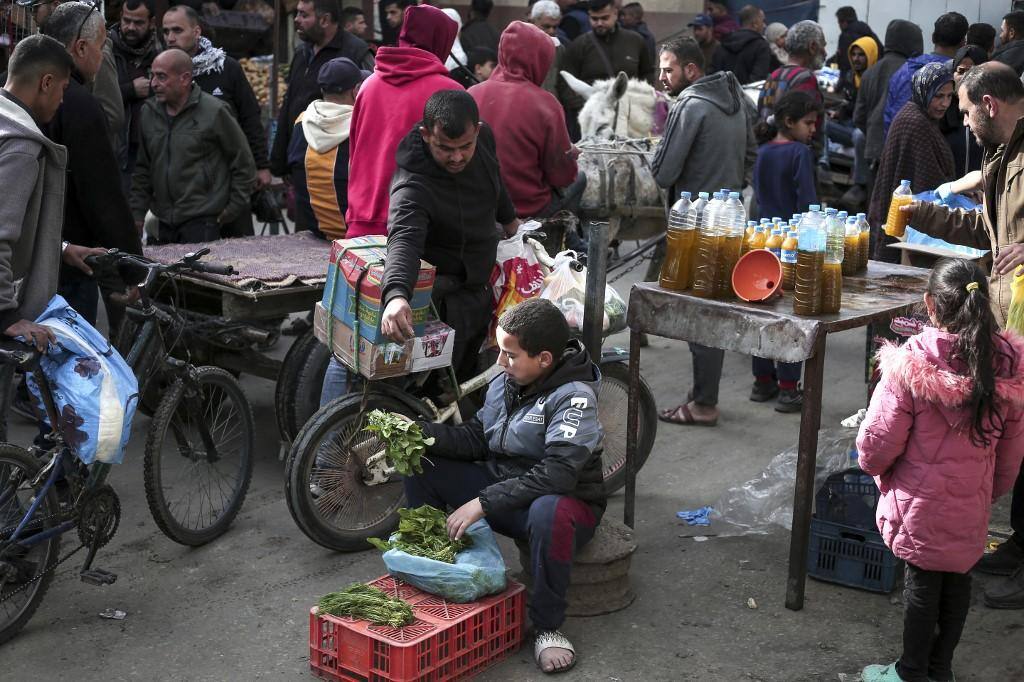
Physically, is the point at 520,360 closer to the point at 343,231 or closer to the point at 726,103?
the point at 343,231

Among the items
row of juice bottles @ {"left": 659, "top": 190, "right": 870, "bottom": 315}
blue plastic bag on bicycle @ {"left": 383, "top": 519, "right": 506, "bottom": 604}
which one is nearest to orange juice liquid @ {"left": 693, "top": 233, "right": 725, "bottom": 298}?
row of juice bottles @ {"left": 659, "top": 190, "right": 870, "bottom": 315}

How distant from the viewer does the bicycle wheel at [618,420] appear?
564cm

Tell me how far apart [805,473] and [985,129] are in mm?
1638

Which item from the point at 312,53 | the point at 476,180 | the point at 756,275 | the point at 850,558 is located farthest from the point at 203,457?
the point at 312,53

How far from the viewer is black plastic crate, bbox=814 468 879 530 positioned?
15.2 ft

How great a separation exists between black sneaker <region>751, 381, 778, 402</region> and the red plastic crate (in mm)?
3385

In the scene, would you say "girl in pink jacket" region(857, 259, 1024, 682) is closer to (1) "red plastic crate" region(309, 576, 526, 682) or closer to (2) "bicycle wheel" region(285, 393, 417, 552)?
(1) "red plastic crate" region(309, 576, 526, 682)

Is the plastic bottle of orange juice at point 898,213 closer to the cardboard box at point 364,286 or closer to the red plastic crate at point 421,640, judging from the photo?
the cardboard box at point 364,286

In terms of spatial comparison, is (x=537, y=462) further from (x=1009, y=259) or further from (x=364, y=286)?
(x=1009, y=259)

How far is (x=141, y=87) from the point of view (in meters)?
7.67

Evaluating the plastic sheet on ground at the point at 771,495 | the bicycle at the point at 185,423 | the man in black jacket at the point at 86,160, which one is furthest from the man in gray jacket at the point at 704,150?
the man in black jacket at the point at 86,160

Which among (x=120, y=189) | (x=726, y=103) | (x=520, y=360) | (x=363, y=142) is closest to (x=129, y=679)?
(x=520, y=360)

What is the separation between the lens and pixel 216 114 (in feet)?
22.1

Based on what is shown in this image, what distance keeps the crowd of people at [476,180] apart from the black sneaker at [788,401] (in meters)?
0.01
